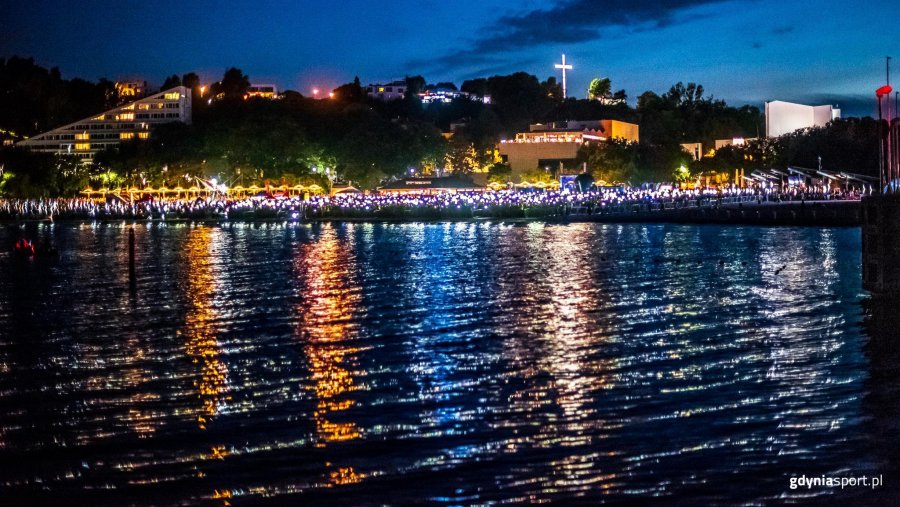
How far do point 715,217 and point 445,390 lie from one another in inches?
2508

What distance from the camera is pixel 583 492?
10391 mm

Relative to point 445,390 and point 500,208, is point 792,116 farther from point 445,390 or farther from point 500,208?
point 445,390

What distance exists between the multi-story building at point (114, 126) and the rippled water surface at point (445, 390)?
123 m

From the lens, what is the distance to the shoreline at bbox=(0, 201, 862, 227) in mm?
70312

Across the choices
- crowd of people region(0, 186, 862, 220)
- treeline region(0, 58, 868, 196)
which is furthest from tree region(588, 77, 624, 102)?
crowd of people region(0, 186, 862, 220)

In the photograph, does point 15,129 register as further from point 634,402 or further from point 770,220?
point 634,402

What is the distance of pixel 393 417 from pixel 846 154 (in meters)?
98.2

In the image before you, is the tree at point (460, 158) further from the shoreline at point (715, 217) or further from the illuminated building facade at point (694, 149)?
the shoreline at point (715, 217)

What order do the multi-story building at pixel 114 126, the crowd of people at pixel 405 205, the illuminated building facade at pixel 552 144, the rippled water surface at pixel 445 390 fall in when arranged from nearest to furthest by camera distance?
1. the rippled water surface at pixel 445 390
2. the crowd of people at pixel 405 205
3. the illuminated building facade at pixel 552 144
4. the multi-story building at pixel 114 126

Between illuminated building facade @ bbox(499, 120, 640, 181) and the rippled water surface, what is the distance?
310ft

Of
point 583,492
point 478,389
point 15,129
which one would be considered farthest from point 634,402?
point 15,129

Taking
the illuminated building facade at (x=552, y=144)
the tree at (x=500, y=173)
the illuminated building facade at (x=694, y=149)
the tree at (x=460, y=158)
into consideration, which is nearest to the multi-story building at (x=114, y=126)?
the tree at (x=460, y=158)

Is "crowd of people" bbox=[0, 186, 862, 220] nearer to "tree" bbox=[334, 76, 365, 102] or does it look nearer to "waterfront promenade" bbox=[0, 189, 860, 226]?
"waterfront promenade" bbox=[0, 189, 860, 226]

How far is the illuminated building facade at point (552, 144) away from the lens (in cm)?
12769
